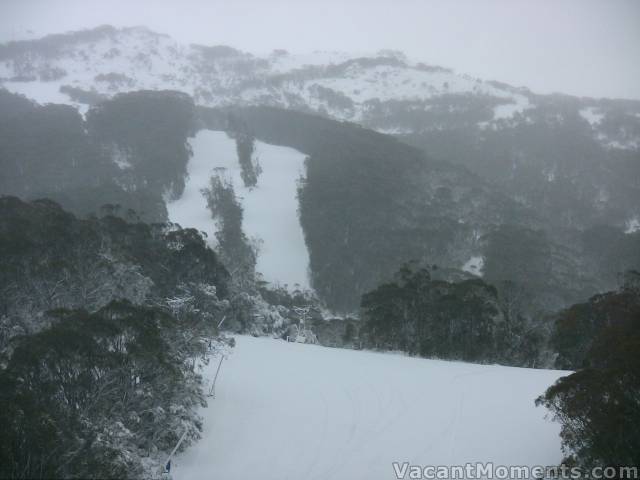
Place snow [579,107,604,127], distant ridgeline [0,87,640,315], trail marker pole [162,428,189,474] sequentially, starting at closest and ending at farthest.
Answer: trail marker pole [162,428,189,474] < distant ridgeline [0,87,640,315] < snow [579,107,604,127]

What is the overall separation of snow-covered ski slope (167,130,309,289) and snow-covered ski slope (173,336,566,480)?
201 ft

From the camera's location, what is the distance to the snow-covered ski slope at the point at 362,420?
16203 millimetres

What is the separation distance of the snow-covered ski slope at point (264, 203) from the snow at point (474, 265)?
3074 centimetres

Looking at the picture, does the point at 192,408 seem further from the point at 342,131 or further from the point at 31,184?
the point at 342,131

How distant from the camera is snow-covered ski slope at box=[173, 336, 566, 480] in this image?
53.2 ft

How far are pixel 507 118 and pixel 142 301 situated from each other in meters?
183

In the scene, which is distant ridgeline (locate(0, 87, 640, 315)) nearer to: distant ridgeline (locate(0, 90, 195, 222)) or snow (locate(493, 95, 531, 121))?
distant ridgeline (locate(0, 90, 195, 222))

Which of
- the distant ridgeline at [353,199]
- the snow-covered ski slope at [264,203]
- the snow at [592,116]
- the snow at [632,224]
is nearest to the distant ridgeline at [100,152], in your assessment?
the distant ridgeline at [353,199]

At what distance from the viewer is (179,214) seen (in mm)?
98750

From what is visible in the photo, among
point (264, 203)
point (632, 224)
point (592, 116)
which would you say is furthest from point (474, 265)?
point (592, 116)

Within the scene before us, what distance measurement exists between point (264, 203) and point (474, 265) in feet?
152

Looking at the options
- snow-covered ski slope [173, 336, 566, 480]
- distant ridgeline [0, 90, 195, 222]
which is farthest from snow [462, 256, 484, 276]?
snow-covered ski slope [173, 336, 566, 480]

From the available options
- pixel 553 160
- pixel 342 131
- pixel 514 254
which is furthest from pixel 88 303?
pixel 553 160

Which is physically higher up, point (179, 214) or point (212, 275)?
point (212, 275)
